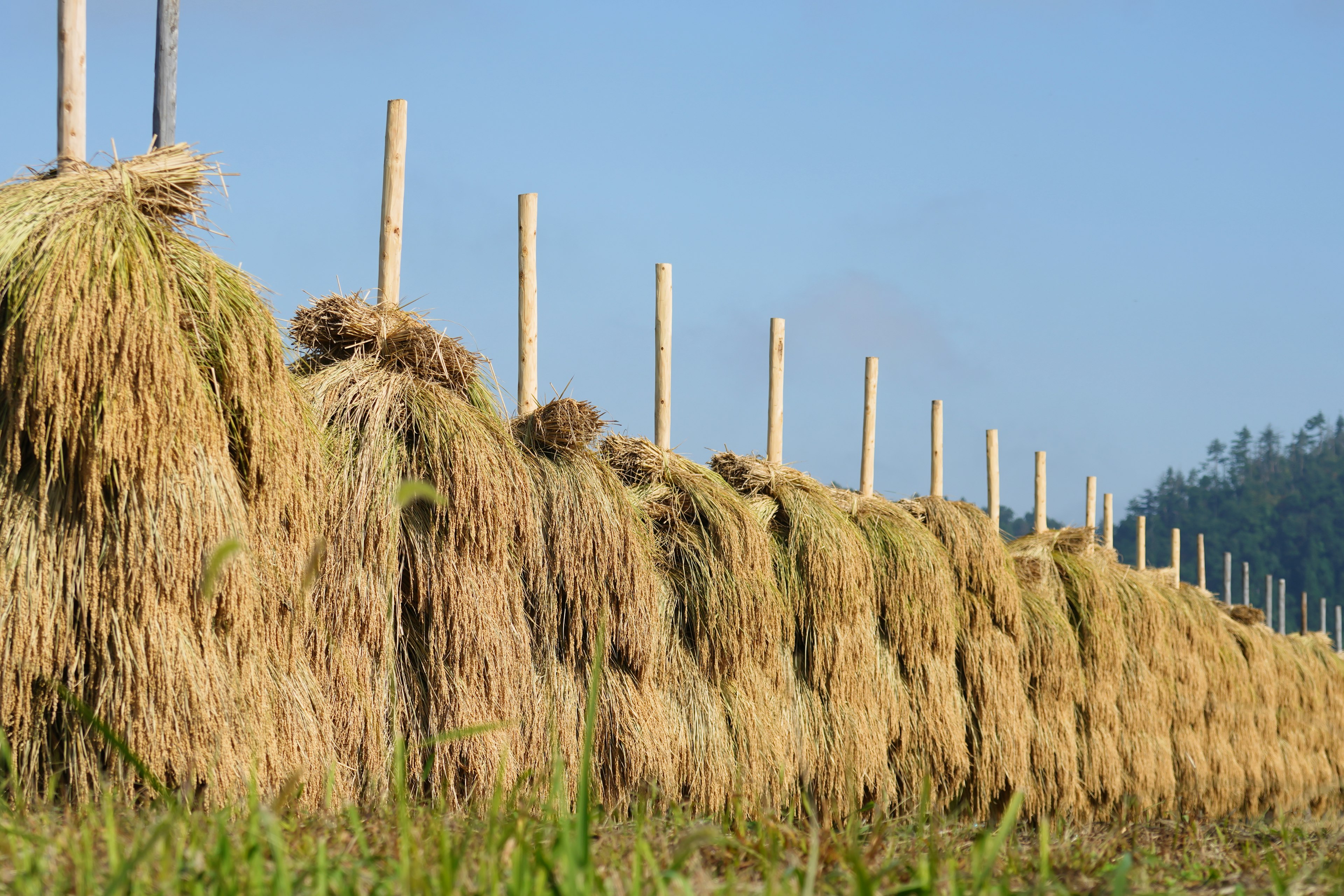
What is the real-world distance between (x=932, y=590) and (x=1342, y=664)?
14942 millimetres

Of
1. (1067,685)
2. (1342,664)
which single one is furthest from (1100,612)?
(1342,664)

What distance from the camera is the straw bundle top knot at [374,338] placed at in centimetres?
544

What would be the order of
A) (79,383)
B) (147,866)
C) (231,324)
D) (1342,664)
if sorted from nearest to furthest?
1. (147,866)
2. (79,383)
3. (231,324)
4. (1342,664)

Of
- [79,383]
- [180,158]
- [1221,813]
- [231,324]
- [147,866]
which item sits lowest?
[1221,813]

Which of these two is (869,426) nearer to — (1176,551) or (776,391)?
(776,391)

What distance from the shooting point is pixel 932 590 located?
26.5ft

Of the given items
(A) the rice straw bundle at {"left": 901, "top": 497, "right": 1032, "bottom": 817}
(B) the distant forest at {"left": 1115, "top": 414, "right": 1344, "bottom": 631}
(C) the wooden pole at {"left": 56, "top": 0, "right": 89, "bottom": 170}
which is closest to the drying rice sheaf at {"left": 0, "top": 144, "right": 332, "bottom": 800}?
(C) the wooden pole at {"left": 56, "top": 0, "right": 89, "bottom": 170}

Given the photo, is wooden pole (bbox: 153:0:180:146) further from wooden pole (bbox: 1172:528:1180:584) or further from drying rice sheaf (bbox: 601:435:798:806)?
wooden pole (bbox: 1172:528:1180:584)

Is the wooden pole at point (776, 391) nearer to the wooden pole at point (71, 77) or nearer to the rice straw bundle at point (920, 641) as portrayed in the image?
the rice straw bundle at point (920, 641)

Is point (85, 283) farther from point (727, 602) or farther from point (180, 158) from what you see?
point (727, 602)

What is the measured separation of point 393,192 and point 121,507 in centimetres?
253

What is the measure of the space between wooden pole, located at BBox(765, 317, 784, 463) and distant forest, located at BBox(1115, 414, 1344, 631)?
6067 cm

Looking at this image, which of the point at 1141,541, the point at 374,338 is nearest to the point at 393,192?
the point at 374,338

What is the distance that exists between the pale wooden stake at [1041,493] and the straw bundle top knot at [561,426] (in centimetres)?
750
